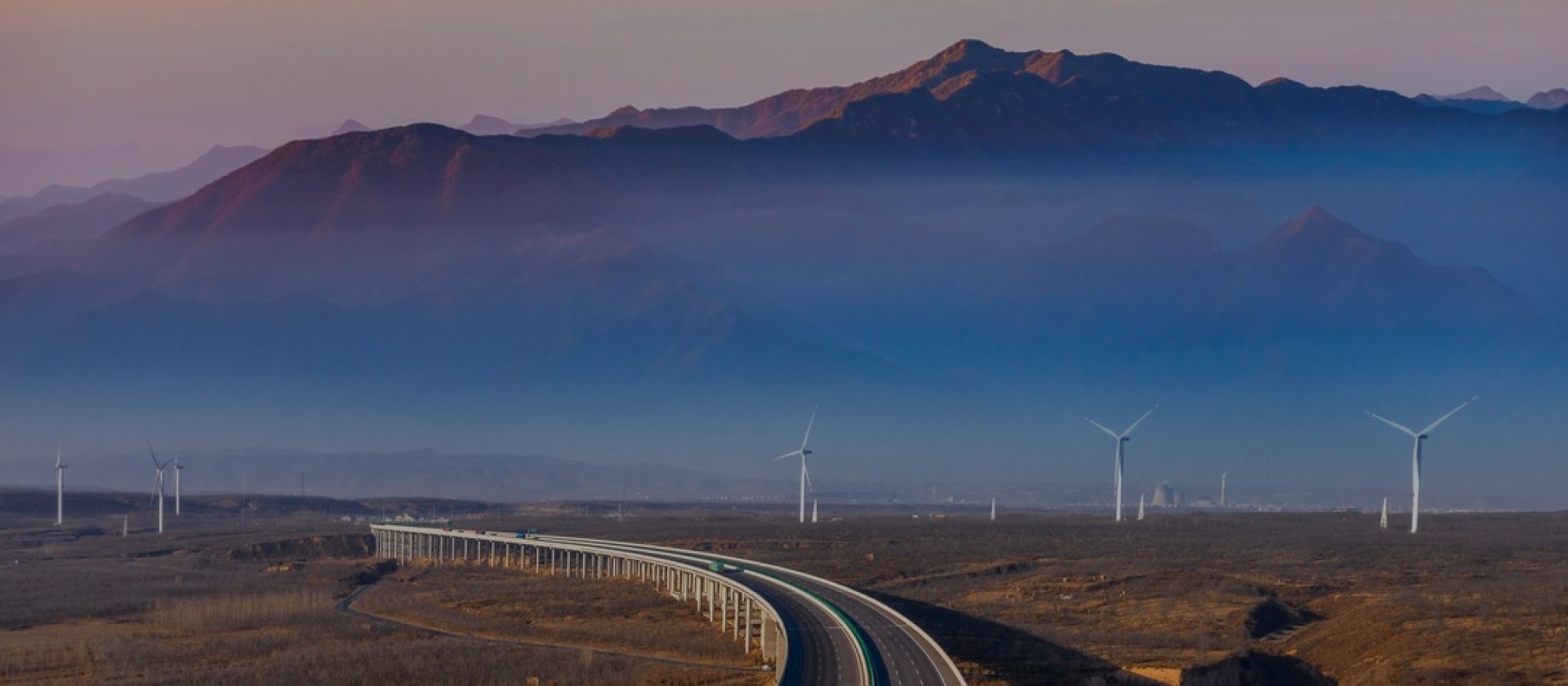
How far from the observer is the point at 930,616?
10712 cm

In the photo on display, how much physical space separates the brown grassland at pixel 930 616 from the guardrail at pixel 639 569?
1.89 metres

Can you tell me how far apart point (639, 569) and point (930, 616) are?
46983mm

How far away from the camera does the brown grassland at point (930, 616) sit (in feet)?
279

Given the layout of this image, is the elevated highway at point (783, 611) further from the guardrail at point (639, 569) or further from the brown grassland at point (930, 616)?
the brown grassland at point (930, 616)

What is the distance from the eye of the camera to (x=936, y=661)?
77.0 meters

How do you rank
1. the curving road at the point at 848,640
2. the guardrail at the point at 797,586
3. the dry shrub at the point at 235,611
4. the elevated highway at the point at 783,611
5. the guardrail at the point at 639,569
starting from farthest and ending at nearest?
the dry shrub at the point at 235,611 → the guardrail at the point at 639,569 → the guardrail at the point at 797,586 → the elevated highway at the point at 783,611 → the curving road at the point at 848,640

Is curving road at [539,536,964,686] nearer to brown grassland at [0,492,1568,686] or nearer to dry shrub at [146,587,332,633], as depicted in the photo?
brown grassland at [0,492,1568,686]

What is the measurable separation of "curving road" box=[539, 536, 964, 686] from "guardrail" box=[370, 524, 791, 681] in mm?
1107

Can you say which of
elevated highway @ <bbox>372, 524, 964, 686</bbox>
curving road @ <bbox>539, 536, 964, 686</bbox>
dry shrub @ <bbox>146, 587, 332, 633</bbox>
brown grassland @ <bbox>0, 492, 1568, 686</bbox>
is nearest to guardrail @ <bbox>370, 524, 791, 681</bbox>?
elevated highway @ <bbox>372, 524, 964, 686</bbox>

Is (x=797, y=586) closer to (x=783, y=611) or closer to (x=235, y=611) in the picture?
(x=783, y=611)

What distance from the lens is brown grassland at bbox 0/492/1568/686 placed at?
85.2 metres

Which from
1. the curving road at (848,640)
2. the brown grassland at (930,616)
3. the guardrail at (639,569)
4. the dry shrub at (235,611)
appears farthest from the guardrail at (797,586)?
the dry shrub at (235,611)

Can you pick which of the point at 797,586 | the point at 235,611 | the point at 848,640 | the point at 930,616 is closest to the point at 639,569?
the point at 235,611

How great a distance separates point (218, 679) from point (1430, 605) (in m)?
59.0
